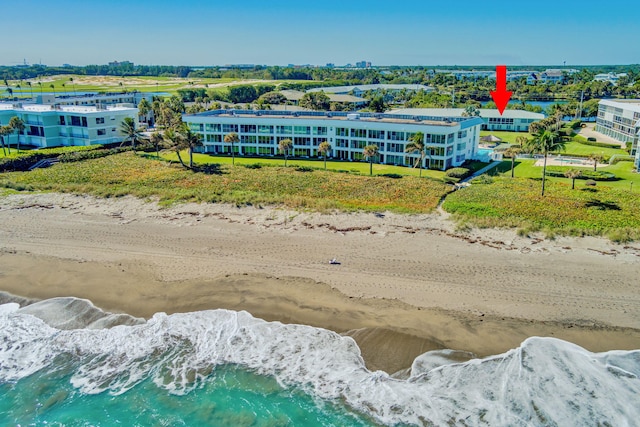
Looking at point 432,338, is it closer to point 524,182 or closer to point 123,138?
point 524,182

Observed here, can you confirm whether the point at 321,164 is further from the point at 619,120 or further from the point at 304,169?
the point at 619,120

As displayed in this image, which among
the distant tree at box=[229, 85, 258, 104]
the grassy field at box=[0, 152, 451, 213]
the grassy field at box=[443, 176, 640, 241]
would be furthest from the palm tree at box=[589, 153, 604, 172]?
the distant tree at box=[229, 85, 258, 104]

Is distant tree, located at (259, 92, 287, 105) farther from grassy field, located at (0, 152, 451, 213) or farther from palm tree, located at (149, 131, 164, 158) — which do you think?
grassy field, located at (0, 152, 451, 213)

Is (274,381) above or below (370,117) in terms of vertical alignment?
below

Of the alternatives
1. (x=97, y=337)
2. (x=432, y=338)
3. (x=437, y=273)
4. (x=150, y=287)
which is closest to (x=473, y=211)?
(x=437, y=273)

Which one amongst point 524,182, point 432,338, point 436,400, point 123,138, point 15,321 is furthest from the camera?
point 123,138

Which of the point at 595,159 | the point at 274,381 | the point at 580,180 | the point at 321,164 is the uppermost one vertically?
the point at 595,159

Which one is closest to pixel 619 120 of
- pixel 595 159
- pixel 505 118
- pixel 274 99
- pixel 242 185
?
pixel 505 118
